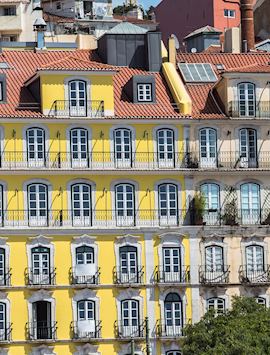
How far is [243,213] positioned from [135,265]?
6.76 meters

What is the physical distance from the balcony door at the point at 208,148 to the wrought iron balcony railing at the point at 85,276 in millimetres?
8441

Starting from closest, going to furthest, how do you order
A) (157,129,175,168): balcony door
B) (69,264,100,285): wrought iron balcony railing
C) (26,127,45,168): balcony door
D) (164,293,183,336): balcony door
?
(69,264,100,285): wrought iron balcony railing
(26,127,45,168): balcony door
(164,293,183,336): balcony door
(157,129,175,168): balcony door

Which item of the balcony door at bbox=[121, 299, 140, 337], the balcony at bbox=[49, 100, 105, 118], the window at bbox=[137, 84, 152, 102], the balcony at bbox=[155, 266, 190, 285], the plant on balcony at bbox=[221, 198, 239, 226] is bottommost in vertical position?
the balcony door at bbox=[121, 299, 140, 337]

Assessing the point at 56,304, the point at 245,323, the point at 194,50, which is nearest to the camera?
the point at 245,323

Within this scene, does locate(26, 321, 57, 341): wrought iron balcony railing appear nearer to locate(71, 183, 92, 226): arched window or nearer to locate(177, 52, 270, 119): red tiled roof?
locate(71, 183, 92, 226): arched window

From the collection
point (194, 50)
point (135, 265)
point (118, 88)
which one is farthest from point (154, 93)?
point (194, 50)

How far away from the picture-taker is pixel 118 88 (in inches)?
4104

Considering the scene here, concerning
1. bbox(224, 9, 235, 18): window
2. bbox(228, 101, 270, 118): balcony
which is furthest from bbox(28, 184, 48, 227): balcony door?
bbox(224, 9, 235, 18): window

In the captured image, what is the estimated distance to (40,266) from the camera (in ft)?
326

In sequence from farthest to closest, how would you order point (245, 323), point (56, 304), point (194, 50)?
point (194, 50) < point (56, 304) < point (245, 323)

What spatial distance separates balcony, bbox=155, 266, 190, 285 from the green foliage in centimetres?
612

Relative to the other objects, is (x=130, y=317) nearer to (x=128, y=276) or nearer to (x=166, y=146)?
(x=128, y=276)

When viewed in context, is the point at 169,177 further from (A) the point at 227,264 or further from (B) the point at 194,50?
(B) the point at 194,50

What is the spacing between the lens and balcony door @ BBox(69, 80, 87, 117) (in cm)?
10088
